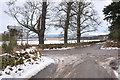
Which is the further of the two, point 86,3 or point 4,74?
point 86,3

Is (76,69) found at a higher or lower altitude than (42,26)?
lower

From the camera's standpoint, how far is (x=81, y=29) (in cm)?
2714

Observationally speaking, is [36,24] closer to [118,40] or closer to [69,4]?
[69,4]

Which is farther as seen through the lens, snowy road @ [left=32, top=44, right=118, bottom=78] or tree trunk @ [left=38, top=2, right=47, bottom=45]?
tree trunk @ [left=38, top=2, right=47, bottom=45]

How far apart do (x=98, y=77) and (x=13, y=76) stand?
114 inches

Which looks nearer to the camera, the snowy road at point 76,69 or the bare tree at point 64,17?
the snowy road at point 76,69

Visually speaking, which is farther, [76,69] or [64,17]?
[64,17]

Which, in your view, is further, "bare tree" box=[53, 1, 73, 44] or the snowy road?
"bare tree" box=[53, 1, 73, 44]

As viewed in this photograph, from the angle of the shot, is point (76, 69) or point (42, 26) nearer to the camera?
point (76, 69)

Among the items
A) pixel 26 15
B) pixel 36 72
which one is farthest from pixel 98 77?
pixel 26 15

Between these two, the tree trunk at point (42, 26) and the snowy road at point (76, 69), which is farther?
the tree trunk at point (42, 26)

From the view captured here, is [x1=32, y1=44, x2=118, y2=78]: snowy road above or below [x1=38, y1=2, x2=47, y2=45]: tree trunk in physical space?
below

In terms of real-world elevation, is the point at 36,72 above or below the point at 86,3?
below

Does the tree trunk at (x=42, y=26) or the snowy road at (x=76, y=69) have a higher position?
the tree trunk at (x=42, y=26)
